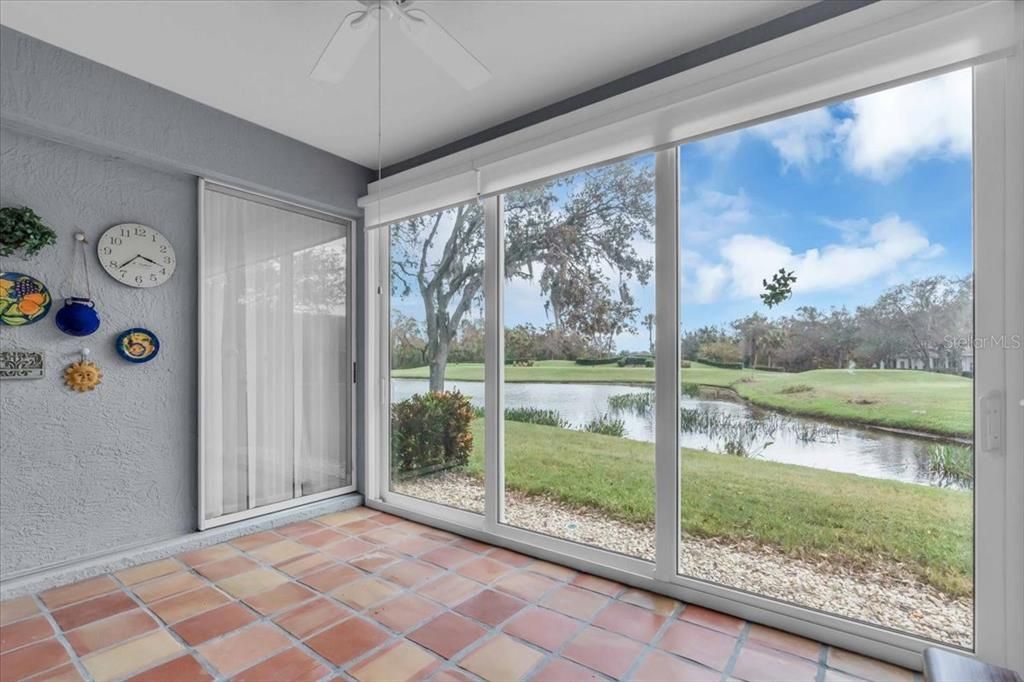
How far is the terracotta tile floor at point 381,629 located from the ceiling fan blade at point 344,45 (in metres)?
2.09

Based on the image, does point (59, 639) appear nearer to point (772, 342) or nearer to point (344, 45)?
point (344, 45)

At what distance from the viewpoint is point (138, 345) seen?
2.41m

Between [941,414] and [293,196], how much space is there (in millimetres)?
3318

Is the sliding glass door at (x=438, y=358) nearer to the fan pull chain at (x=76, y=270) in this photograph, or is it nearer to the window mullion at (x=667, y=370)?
the window mullion at (x=667, y=370)

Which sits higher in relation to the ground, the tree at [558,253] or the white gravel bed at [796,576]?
the tree at [558,253]

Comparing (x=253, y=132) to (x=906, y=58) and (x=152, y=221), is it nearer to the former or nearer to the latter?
(x=152, y=221)

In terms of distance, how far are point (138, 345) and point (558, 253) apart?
86.0 inches

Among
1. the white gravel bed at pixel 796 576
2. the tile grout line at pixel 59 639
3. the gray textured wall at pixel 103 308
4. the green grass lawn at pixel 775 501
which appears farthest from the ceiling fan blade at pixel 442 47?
the tile grout line at pixel 59 639

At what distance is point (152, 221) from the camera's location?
98.3 inches

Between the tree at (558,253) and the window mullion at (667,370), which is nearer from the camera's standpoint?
the window mullion at (667,370)

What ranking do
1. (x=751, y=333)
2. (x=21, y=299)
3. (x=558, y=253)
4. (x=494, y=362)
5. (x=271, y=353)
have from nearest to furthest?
(x=751, y=333) < (x=21, y=299) < (x=558, y=253) < (x=494, y=362) < (x=271, y=353)

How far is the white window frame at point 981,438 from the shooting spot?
4.81ft

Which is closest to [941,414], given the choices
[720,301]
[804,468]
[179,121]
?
[804,468]

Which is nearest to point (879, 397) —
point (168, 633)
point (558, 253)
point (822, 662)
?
point (822, 662)
